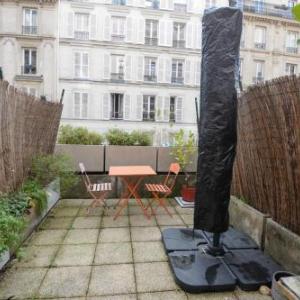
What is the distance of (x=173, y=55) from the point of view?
16.6 m

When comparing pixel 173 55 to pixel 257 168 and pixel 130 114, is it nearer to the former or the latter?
pixel 130 114

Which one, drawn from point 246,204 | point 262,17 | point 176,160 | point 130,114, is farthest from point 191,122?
point 246,204

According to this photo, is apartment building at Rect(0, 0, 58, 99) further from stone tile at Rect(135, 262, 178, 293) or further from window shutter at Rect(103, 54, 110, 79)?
stone tile at Rect(135, 262, 178, 293)

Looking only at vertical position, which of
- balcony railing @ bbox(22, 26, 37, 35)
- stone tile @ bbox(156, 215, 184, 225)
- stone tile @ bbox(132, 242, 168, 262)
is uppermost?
balcony railing @ bbox(22, 26, 37, 35)

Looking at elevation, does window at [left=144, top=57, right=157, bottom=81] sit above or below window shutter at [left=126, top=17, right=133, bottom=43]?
below

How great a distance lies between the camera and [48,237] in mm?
3449

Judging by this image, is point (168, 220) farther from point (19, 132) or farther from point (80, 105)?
point (80, 105)

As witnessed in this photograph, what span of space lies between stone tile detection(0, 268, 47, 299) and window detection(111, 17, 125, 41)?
15319 millimetres

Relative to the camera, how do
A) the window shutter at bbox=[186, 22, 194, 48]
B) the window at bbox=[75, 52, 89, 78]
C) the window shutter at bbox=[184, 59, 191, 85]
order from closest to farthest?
the window at bbox=[75, 52, 89, 78] → the window shutter at bbox=[184, 59, 191, 85] → the window shutter at bbox=[186, 22, 194, 48]

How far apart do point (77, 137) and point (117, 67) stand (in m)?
11.6

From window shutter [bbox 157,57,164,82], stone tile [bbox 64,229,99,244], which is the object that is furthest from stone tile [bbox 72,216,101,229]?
window shutter [bbox 157,57,164,82]

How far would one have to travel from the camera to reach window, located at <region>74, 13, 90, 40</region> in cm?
1562

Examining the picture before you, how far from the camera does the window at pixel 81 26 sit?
1562cm

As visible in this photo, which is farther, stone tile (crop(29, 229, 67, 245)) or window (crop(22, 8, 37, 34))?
window (crop(22, 8, 37, 34))
